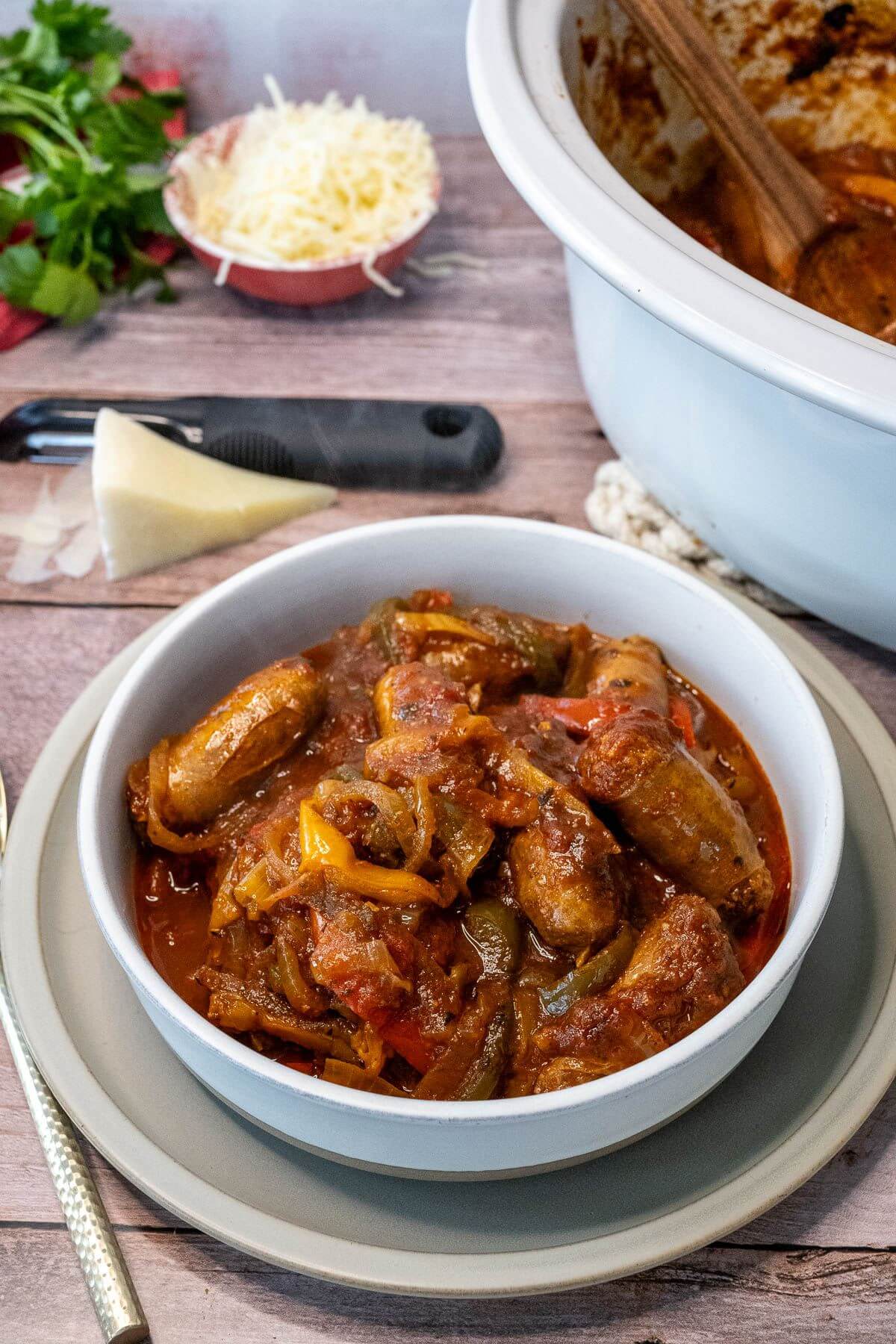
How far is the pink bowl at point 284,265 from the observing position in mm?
2119

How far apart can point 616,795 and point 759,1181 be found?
365 millimetres

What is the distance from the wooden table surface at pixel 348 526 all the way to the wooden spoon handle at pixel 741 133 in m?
0.43

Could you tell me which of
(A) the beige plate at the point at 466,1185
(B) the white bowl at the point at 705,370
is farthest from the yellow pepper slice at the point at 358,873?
(B) the white bowl at the point at 705,370

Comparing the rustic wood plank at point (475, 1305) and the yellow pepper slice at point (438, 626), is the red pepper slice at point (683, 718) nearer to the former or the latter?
the yellow pepper slice at point (438, 626)

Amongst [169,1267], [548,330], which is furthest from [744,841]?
[548,330]

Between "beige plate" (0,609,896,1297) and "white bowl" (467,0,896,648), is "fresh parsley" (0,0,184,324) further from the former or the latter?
"beige plate" (0,609,896,1297)

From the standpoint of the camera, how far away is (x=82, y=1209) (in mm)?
1172

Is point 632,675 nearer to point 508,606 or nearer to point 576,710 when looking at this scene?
point 576,710

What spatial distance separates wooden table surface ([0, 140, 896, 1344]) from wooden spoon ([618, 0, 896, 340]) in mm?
422

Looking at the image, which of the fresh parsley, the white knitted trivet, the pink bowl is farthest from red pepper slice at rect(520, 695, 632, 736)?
the fresh parsley

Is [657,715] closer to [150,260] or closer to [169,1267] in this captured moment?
[169,1267]

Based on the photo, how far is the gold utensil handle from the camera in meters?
1.12

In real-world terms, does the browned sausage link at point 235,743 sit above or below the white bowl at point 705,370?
below

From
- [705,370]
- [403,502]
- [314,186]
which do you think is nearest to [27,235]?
[314,186]
